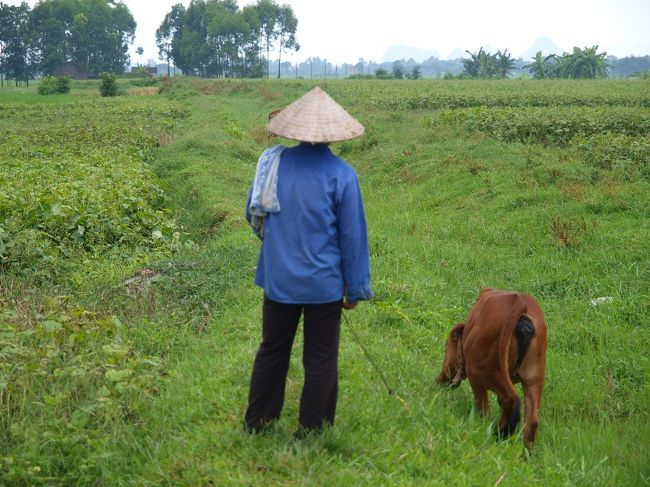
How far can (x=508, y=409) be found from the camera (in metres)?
4.26

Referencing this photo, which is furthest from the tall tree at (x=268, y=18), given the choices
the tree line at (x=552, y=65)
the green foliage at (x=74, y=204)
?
the green foliage at (x=74, y=204)

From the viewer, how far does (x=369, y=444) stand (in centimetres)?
394

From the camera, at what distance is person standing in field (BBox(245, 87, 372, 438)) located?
3744 millimetres

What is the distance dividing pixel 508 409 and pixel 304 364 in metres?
1.31

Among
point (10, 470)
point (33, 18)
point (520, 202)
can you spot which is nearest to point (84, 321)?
point (10, 470)

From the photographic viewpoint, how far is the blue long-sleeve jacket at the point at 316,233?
147 inches

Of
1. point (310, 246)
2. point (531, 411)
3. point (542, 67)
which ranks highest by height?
point (542, 67)

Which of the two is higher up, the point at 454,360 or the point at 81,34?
the point at 81,34

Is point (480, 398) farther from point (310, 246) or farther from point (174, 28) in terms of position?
point (174, 28)

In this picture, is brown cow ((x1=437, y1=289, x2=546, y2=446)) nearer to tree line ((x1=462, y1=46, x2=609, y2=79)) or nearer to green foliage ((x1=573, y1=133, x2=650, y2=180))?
green foliage ((x1=573, y1=133, x2=650, y2=180))

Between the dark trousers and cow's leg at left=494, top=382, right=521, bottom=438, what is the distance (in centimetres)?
106

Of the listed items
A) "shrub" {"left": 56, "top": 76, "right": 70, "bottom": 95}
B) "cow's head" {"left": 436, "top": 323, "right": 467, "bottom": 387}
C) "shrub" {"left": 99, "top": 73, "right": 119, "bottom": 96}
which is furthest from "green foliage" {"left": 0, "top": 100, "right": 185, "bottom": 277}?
"shrub" {"left": 56, "top": 76, "right": 70, "bottom": 95}

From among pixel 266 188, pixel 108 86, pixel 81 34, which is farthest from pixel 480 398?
pixel 81 34

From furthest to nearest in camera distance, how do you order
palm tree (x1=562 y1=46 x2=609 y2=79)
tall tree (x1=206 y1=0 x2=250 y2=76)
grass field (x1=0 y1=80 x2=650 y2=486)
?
tall tree (x1=206 y1=0 x2=250 y2=76) < palm tree (x1=562 y1=46 x2=609 y2=79) < grass field (x1=0 y1=80 x2=650 y2=486)
